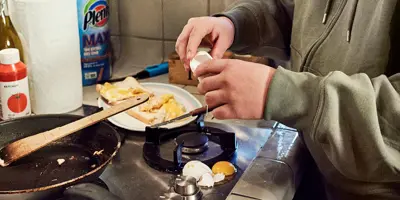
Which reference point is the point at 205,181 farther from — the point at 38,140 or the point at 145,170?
the point at 38,140

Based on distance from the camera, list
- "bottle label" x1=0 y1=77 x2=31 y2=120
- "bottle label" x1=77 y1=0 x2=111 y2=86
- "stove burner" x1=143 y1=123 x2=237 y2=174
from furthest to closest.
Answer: "bottle label" x1=77 y1=0 x2=111 y2=86 < "bottle label" x1=0 y1=77 x2=31 y2=120 < "stove burner" x1=143 y1=123 x2=237 y2=174

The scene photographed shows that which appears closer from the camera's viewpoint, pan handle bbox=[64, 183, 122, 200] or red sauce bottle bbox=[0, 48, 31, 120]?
pan handle bbox=[64, 183, 122, 200]

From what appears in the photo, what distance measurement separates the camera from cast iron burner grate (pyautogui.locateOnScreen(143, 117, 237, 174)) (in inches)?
34.4

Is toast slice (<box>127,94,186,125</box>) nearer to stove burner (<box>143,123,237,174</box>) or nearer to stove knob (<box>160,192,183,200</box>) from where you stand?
stove burner (<box>143,123,237,174</box>)

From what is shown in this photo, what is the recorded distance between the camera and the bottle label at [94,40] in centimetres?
117

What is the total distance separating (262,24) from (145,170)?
15.9 inches

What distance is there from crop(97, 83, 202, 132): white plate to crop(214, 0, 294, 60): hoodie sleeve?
0.14 metres

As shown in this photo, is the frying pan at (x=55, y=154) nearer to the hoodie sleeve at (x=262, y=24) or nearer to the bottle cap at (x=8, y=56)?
the bottle cap at (x=8, y=56)

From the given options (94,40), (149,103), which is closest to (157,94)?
(149,103)

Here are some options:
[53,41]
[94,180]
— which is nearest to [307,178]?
[94,180]

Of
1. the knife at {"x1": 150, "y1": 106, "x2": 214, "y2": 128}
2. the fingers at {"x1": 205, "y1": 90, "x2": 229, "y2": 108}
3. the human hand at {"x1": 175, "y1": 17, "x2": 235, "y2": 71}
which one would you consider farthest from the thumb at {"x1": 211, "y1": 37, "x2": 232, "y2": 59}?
the fingers at {"x1": 205, "y1": 90, "x2": 229, "y2": 108}

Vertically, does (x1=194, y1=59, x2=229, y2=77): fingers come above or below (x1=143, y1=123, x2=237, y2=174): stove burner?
above

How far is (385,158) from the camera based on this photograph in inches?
26.6

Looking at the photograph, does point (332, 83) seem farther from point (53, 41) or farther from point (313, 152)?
point (53, 41)
